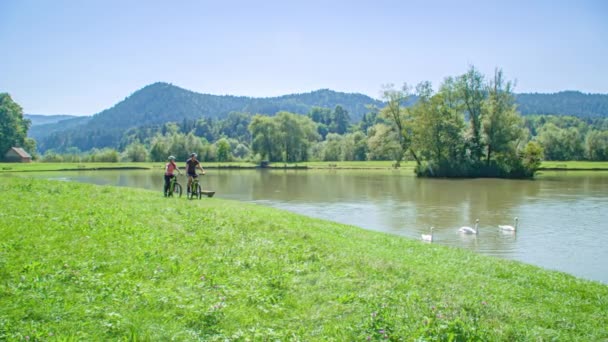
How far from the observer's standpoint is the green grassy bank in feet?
23.3

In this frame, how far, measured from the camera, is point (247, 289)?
8867 mm

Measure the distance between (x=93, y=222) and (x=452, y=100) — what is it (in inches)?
2846

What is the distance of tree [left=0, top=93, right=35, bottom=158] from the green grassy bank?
366 ft

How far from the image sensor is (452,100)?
252ft

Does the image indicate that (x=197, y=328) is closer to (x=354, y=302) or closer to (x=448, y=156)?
(x=354, y=302)

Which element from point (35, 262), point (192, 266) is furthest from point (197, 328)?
point (35, 262)

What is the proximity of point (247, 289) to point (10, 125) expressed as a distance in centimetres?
12199

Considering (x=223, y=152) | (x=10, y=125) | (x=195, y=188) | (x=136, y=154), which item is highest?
(x=10, y=125)

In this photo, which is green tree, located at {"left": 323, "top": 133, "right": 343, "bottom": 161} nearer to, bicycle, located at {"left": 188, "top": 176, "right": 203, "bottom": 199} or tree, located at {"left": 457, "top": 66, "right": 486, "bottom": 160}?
tree, located at {"left": 457, "top": 66, "right": 486, "bottom": 160}

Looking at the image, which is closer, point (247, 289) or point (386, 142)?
point (247, 289)

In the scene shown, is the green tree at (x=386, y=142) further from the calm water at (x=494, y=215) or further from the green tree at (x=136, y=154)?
the green tree at (x=136, y=154)

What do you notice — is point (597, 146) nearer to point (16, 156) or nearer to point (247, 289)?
point (247, 289)

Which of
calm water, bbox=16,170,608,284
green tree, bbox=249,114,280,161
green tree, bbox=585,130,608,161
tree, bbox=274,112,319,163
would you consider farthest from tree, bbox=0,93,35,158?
green tree, bbox=585,130,608,161

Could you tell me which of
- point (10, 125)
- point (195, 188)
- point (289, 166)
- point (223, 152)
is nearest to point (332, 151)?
point (289, 166)
